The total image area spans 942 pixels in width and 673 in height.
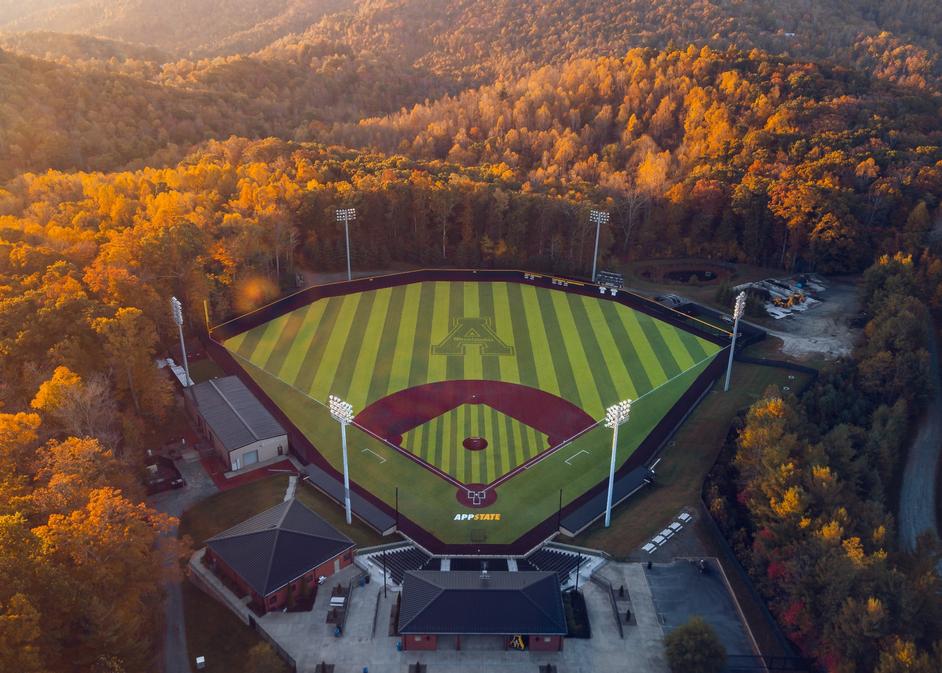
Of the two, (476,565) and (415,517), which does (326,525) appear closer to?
(415,517)

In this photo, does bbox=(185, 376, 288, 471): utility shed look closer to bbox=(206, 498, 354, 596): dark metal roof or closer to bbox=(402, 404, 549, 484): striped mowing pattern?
bbox=(206, 498, 354, 596): dark metal roof

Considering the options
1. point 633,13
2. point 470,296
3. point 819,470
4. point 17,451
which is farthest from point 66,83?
point 633,13

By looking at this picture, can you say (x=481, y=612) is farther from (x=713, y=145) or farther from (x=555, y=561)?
(x=713, y=145)

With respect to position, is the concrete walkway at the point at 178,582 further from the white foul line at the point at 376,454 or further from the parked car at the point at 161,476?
the white foul line at the point at 376,454

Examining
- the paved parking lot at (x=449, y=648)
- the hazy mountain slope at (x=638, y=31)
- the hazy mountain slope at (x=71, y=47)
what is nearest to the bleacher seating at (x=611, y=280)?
the paved parking lot at (x=449, y=648)

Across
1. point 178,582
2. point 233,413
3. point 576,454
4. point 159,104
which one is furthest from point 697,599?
point 159,104

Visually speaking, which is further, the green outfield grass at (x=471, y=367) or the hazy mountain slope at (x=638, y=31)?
the hazy mountain slope at (x=638, y=31)

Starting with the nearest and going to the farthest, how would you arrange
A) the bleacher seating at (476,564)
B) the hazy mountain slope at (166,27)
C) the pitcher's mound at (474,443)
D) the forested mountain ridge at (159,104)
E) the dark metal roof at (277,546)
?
1. the dark metal roof at (277,546)
2. the bleacher seating at (476,564)
3. the pitcher's mound at (474,443)
4. the forested mountain ridge at (159,104)
5. the hazy mountain slope at (166,27)
